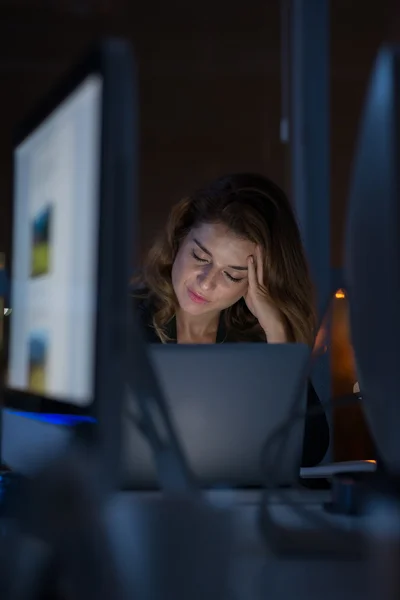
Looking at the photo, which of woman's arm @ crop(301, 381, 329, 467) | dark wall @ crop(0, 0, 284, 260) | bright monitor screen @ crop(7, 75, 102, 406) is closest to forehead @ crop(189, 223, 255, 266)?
woman's arm @ crop(301, 381, 329, 467)

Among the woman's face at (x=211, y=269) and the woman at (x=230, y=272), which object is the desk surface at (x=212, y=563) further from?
the woman's face at (x=211, y=269)

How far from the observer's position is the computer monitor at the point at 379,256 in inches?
24.9

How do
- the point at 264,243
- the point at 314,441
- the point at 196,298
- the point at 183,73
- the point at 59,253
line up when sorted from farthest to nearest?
1. the point at 183,73
2. the point at 196,298
3. the point at 264,243
4. the point at 314,441
5. the point at 59,253

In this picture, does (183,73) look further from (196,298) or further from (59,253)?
(59,253)

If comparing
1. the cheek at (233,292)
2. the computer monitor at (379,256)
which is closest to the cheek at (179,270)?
the cheek at (233,292)

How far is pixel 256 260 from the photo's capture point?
1.84m

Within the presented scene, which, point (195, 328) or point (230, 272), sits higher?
point (230, 272)

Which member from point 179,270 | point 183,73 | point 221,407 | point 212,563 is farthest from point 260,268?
point 183,73

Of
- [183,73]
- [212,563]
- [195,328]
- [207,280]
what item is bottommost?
[212,563]

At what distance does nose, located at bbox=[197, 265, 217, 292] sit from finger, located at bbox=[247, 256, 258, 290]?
10cm

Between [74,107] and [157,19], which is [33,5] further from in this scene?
[74,107]

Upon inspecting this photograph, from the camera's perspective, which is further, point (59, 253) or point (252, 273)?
point (252, 273)

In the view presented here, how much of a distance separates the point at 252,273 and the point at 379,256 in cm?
118

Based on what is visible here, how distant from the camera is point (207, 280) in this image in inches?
74.0
